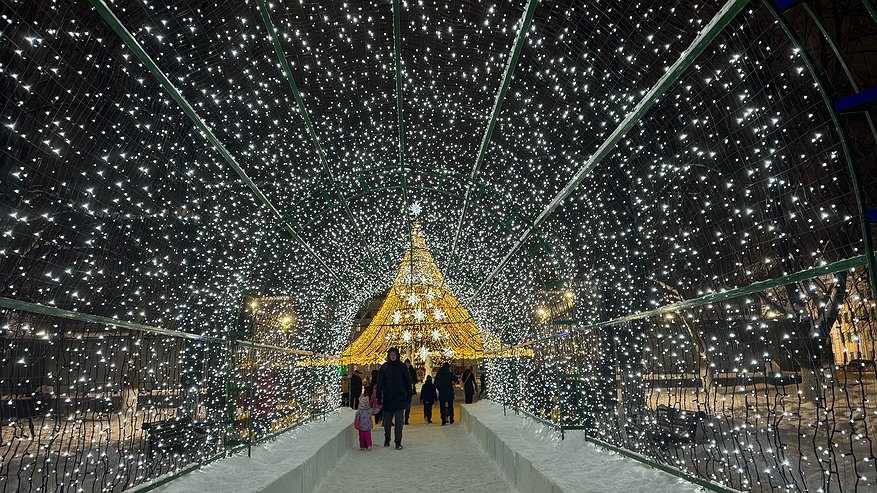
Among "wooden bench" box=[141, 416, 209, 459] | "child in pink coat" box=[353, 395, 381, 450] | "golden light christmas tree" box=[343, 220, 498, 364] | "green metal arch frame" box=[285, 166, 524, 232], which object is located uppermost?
"green metal arch frame" box=[285, 166, 524, 232]

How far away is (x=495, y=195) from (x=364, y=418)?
4580 millimetres

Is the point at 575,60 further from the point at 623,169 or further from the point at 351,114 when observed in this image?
the point at 351,114

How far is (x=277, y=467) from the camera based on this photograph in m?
5.56

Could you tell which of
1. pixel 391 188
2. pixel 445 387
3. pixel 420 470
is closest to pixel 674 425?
pixel 420 470

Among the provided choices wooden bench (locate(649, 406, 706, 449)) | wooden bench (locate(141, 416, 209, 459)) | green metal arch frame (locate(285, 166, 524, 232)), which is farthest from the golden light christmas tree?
wooden bench (locate(649, 406, 706, 449))

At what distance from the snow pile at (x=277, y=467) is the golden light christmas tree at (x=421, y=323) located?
21.7 ft

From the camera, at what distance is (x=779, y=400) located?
9.39ft

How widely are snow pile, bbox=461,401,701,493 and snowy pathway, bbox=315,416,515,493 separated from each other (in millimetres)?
291

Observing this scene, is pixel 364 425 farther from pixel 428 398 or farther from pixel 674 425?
pixel 674 425

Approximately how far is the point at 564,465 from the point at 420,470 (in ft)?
11.2

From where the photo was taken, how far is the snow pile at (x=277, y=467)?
455 centimetres

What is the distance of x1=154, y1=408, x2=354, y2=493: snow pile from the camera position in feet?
14.9

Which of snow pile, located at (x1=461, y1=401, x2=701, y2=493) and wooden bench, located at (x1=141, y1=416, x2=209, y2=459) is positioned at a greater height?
wooden bench, located at (x1=141, y1=416, x2=209, y2=459)

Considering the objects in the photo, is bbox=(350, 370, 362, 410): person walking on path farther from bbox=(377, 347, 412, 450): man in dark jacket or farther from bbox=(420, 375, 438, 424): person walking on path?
bbox=(377, 347, 412, 450): man in dark jacket
